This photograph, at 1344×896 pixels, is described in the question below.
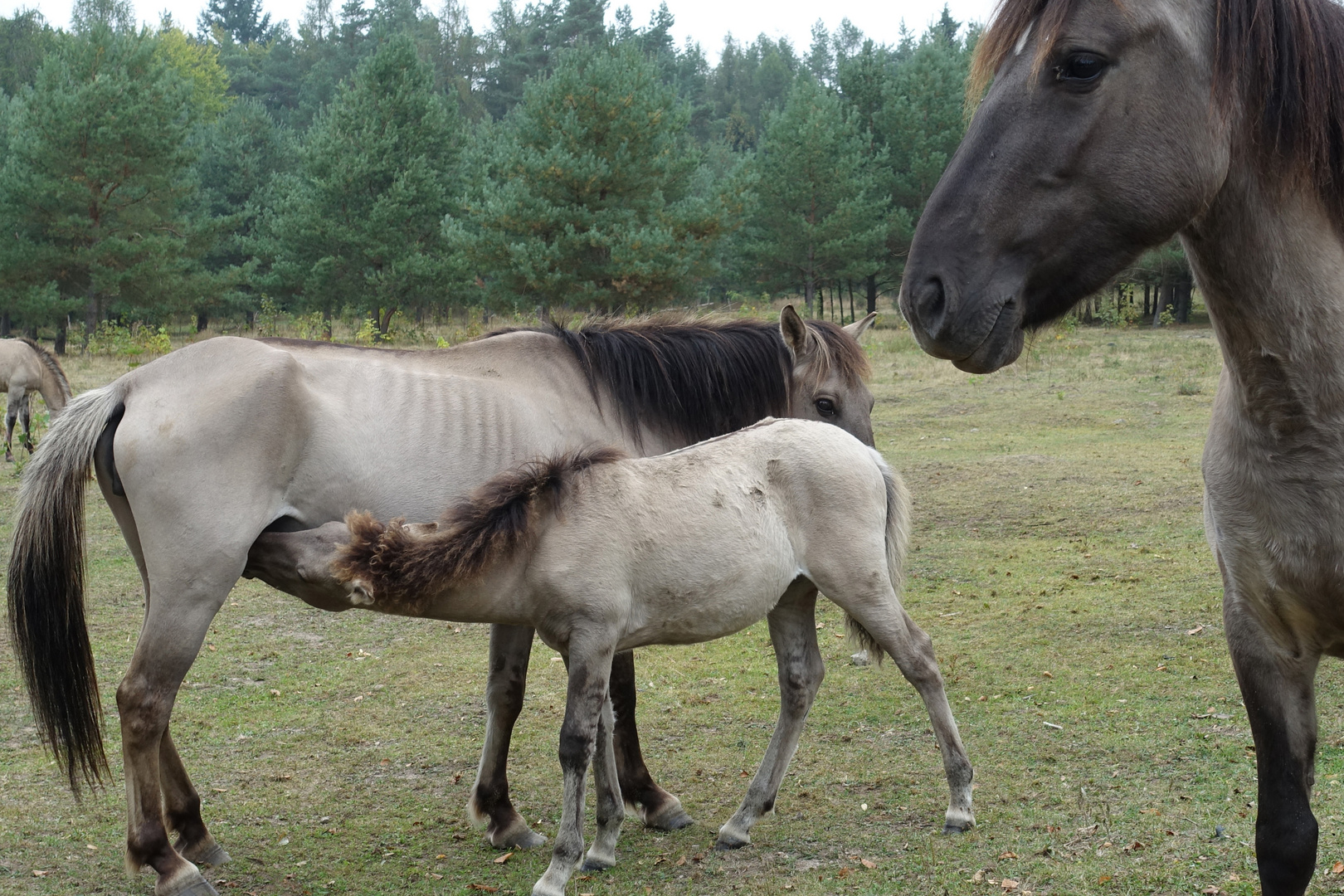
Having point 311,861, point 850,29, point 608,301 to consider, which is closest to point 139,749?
point 311,861

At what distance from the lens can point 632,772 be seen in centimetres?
447

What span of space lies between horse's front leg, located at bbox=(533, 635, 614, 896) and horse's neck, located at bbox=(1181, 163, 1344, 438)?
2259 millimetres

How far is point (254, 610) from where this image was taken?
802 centimetres

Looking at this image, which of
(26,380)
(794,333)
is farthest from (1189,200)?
(26,380)

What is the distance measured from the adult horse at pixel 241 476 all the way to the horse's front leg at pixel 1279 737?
2.33m

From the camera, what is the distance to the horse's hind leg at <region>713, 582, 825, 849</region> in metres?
4.23

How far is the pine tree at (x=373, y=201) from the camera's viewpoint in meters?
31.7

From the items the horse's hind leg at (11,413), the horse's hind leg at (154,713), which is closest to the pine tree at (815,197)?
the horse's hind leg at (11,413)

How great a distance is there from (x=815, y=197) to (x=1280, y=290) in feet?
117

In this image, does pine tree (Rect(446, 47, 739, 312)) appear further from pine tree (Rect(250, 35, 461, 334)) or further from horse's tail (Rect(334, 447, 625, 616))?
horse's tail (Rect(334, 447, 625, 616))

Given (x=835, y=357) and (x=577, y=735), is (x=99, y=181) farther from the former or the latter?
(x=577, y=735)

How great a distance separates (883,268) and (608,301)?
52.9ft

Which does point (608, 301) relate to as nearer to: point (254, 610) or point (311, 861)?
point (254, 610)

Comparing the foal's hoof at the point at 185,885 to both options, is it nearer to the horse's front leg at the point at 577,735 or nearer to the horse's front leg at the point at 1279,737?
the horse's front leg at the point at 577,735
